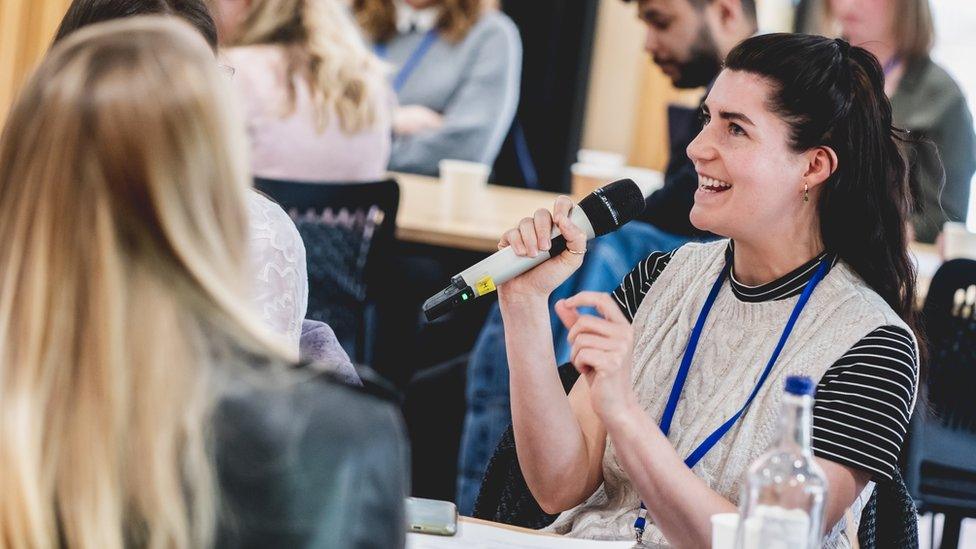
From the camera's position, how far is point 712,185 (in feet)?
6.21

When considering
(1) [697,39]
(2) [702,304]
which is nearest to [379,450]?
(2) [702,304]

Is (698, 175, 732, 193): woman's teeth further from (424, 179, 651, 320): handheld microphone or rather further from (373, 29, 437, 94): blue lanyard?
(373, 29, 437, 94): blue lanyard

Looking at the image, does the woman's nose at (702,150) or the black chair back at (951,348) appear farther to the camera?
the black chair back at (951,348)

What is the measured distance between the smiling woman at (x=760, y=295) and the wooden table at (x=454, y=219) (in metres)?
1.56

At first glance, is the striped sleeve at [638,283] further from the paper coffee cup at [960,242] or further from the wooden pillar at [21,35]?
the paper coffee cup at [960,242]

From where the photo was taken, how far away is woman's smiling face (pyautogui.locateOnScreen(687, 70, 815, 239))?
1.85m

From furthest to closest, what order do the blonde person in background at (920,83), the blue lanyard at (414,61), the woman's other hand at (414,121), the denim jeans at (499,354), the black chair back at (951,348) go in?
the blue lanyard at (414,61)
the woman's other hand at (414,121)
the blonde person in background at (920,83)
the denim jeans at (499,354)
the black chair back at (951,348)

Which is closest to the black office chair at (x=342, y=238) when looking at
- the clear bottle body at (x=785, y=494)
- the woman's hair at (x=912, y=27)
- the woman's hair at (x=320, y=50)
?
the woman's hair at (x=320, y=50)

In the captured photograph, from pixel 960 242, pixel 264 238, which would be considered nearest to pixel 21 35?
pixel 264 238

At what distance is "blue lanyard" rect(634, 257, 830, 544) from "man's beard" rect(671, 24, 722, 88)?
1.44 m

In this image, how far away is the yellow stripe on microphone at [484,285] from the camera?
62.4 inches

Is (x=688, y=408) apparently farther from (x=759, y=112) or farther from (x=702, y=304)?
(x=759, y=112)

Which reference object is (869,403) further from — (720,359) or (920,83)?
(920,83)

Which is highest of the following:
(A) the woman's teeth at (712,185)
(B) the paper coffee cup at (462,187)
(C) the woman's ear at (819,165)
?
(C) the woman's ear at (819,165)
